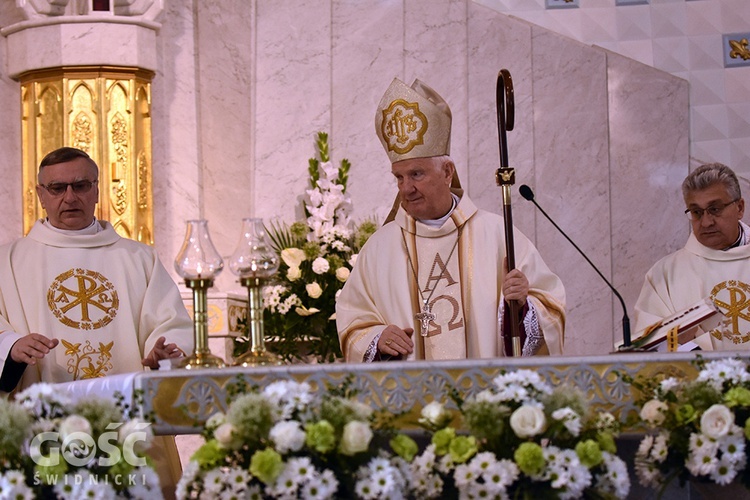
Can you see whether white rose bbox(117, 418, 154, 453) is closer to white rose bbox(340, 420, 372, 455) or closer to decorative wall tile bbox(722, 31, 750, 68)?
white rose bbox(340, 420, 372, 455)

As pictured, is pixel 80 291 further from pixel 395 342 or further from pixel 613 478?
pixel 613 478

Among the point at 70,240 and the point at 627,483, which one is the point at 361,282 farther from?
the point at 627,483

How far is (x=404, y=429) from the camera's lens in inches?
155

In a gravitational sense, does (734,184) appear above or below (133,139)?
below

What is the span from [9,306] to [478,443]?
2845mm

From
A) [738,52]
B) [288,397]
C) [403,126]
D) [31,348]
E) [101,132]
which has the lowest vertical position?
[288,397]

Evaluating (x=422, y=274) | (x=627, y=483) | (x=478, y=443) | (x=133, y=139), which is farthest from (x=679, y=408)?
(x=133, y=139)

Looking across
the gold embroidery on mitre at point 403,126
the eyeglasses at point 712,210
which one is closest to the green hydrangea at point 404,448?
the gold embroidery on mitre at point 403,126

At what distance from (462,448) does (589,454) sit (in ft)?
1.11

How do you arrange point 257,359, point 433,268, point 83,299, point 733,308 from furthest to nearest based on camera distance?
1. point 733,308
2. point 433,268
3. point 83,299
4. point 257,359

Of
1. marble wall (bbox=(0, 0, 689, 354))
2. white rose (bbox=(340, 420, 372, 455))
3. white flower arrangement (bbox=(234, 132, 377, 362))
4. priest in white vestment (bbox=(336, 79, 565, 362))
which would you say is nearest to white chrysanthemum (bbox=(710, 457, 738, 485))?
white rose (bbox=(340, 420, 372, 455))

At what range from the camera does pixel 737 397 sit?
144 inches

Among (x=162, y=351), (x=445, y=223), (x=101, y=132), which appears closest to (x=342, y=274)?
(x=445, y=223)

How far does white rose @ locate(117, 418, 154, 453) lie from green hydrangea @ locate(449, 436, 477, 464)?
863 mm
